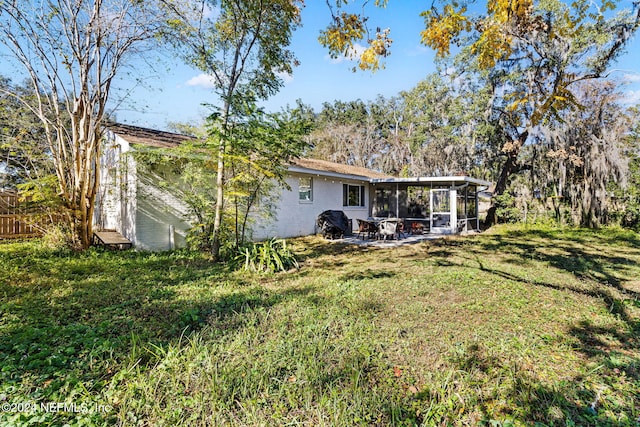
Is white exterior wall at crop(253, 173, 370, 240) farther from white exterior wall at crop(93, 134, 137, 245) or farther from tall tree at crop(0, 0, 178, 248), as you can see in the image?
tall tree at crop(0, 0, 178, 248)

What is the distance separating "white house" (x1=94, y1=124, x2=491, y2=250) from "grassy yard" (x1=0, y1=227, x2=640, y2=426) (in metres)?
2.65

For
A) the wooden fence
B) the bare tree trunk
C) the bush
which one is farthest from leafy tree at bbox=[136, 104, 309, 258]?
the bare tree trunk

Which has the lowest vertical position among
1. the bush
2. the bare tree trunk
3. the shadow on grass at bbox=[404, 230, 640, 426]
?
the shadow on grass at bbox=[404, 230, 640, 426]

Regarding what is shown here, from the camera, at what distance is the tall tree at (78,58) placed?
6863 millimetres

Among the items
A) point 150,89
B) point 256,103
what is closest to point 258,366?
point 256,103

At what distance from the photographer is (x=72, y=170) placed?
756 cm

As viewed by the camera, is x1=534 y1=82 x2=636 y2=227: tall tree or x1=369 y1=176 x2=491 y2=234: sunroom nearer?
x1=534 y1=82 x2=636 y2=227: tall tree

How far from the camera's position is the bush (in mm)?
6324

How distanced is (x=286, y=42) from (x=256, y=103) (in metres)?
2.00

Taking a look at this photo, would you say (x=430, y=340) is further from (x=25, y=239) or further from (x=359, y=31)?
(x=25, y=239)

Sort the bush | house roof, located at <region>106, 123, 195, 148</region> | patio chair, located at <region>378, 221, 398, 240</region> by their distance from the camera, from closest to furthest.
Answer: the bush, house roof, located at <region>106, 123, 195, 148</region>, patio chair, located at <region>378, 221, 398, 240</region>

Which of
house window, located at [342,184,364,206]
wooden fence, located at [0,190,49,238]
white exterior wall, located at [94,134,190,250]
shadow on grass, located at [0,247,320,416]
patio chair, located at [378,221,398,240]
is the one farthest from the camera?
house window, located at [342,184,364,206]

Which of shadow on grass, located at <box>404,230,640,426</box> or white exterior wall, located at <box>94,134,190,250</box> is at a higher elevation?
white exterior wall, located at <box>94,134,190,250</box>

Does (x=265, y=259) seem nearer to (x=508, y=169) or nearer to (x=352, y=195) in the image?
(x=352, y=195)
